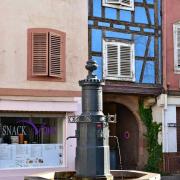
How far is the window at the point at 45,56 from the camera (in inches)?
605

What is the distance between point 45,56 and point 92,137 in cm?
715

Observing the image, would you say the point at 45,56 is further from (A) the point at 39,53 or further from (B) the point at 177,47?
(B) the point at 177,47

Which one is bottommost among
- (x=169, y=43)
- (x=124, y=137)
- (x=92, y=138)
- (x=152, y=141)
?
(x=152, y=141)

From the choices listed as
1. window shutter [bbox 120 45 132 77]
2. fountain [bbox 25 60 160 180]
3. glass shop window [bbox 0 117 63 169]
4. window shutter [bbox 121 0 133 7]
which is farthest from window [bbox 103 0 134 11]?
fountain [bbox 25 60 160 180]

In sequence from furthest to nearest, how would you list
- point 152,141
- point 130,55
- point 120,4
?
1. point 152,141
2. point 130,55
3. point 120,4

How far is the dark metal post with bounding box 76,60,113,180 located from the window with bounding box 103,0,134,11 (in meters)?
8.34

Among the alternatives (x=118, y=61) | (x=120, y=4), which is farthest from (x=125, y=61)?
(x=120, y=4)

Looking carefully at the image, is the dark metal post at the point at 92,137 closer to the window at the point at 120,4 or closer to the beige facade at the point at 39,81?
the beige facade at the point at 39,81

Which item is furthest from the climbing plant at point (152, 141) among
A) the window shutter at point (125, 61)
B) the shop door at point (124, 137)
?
the window shutter at point (125, 61)

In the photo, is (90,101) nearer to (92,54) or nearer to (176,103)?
(92,54)

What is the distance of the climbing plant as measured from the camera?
17609mm

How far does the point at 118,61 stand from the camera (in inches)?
671

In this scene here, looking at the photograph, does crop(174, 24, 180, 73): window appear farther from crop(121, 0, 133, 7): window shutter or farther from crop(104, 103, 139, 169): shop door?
crop(104, 103, 139, 169): shop door

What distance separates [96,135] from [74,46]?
7.79m
